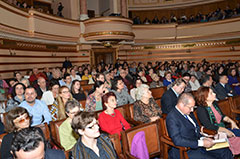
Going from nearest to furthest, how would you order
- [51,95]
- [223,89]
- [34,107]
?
[34,107]
[51,95]
[223,89]

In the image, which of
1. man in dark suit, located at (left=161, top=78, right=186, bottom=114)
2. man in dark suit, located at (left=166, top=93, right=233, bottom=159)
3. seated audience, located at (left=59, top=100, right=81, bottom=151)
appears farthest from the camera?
man in dark suit, located at (left=161, top=78, right=186, bottom=114)

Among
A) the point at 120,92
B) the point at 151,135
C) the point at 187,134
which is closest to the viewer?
the point at 187,134

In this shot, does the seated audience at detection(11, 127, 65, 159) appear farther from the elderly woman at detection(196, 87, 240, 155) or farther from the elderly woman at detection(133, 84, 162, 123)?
the elderly woman at detection(196, 87, 240, 155)

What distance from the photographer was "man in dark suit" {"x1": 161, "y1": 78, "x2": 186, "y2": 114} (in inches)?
155

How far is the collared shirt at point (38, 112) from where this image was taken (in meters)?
3.44

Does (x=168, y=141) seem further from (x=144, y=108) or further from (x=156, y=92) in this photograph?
(x=156, y=92)

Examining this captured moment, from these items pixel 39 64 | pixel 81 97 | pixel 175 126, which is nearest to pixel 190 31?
pixel 39 64

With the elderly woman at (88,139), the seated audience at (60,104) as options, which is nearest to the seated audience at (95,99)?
the seated audience at (60,104)

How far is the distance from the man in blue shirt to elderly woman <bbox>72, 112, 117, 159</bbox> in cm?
186

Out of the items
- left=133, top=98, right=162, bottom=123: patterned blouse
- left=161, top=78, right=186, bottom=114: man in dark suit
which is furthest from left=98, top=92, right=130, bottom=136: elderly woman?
left=161, top=78, right=186, bottom=114: man in dark suit

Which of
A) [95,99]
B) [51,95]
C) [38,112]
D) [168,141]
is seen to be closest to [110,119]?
[168,141]

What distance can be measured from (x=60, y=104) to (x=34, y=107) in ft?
1.55

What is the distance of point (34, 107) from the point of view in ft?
11.4

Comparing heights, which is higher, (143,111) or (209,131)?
(143,111)
